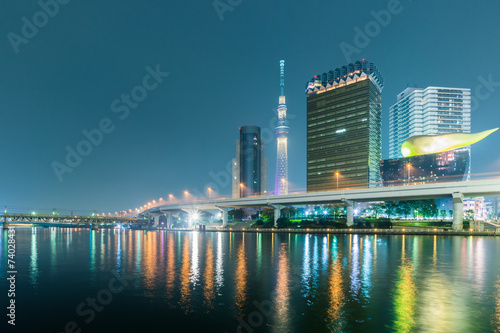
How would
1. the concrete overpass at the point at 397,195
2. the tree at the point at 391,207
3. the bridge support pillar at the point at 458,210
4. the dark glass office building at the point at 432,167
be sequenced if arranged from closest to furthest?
A: the concrete overpass at the point at 397,195 < the bridge support pillar at the point at 458,210 < the tree at the point at 391,207 < the dark glass office building at the point at 432,167

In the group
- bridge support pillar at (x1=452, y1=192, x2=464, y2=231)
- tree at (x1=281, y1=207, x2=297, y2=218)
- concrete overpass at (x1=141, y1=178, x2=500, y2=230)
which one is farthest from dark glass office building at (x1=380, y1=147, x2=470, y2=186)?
bridge support pillar at (x1=452, y1=192, x2=464, y2=231)

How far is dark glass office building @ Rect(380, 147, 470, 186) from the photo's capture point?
183m

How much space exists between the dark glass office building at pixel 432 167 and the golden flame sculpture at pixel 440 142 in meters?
47.3

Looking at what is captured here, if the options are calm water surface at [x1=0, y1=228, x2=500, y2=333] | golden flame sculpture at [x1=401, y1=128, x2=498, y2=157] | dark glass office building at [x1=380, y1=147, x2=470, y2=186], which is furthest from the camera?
dark glass office building at [x1=380, y1=147, x2=470, y2=186]

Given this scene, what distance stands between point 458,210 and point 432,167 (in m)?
126

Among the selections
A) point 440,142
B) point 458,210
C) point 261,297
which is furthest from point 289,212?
point 261,297

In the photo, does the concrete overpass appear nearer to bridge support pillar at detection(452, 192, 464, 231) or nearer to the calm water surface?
bridge support pillar at detection(452, 192, 464, 231)

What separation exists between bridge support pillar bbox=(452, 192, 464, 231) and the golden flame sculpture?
45.9 meters

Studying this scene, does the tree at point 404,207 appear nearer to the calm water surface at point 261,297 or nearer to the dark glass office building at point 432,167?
the dark glass office building at point 432,167

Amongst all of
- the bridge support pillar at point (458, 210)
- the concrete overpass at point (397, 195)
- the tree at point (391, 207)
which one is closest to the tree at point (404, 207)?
the tree at point (391, 207)

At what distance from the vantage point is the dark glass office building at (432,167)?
183 metres

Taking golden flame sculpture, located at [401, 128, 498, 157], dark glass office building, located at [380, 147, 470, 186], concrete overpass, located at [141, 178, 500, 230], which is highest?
golden flame sculpture, located at [401, 128, 498, 157]

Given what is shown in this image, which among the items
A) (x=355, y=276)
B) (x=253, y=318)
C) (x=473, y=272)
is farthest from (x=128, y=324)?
(x=473, y=272)

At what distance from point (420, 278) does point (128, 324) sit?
20.8 m
